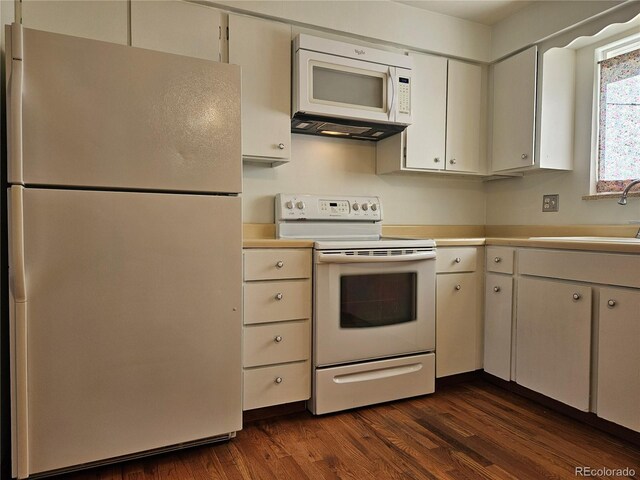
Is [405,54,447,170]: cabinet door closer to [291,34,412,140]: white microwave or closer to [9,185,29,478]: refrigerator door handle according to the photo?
[291,34,412,140]: white microwave

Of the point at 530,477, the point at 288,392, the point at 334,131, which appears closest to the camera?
the point at 530,477

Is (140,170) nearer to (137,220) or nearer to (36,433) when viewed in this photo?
(137,220)

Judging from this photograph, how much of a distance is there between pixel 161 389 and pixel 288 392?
615 mm

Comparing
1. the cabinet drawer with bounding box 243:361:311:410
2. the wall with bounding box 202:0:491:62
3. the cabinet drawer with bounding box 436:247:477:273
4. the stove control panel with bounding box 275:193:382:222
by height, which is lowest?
the cabinet drawer with bounding box 243:361:311:410

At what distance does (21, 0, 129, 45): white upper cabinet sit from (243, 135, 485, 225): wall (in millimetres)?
894

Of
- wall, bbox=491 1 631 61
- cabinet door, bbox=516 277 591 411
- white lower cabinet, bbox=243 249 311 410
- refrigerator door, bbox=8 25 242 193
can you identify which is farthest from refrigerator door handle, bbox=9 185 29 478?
wall, bbox=491 1 631 61

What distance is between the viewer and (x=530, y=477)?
1.57 meters

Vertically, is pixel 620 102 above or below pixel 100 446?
above

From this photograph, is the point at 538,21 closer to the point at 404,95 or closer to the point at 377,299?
the point at 404,95

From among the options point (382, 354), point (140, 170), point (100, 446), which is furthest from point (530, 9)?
point (100, 446)

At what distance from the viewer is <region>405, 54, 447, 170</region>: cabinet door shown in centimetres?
266

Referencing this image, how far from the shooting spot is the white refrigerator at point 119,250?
4.73 ft

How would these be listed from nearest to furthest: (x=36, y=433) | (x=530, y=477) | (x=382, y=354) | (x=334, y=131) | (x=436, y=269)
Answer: (x=36, y=433) < (x=530, y=477) < (x=382, y=354) < (x=436, y=269) < (x=334, y=131)

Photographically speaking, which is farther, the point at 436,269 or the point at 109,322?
the point at 436,269
